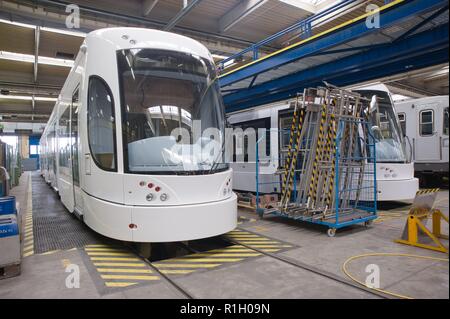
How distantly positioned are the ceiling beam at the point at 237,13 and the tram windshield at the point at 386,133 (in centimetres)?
341

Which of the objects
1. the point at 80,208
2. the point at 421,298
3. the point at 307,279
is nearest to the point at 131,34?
the point at 80,208

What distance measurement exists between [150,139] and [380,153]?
5839 mm

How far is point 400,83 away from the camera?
12.9 metres

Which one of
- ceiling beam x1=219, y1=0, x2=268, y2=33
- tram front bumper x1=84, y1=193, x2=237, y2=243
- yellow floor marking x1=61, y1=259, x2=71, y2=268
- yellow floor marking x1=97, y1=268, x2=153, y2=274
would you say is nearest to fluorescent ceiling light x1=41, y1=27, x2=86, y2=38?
ceiling beam x1=219, y1=0, x2=268, y2=33

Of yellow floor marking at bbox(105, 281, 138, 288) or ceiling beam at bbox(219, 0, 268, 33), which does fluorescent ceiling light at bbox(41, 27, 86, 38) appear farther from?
yellow floor marking at bbox(105, 281, 138, 288)

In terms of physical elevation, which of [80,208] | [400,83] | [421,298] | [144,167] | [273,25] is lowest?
[421,298]

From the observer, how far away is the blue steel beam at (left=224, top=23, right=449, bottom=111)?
4.91 m

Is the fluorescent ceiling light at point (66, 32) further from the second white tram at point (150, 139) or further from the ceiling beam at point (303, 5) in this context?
the ceiling beam at point (303, 5)

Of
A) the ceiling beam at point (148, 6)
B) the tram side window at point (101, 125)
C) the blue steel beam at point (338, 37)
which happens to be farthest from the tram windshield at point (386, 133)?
the tram side window at point (101, 125)

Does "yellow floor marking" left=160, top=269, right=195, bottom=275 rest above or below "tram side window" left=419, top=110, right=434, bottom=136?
below

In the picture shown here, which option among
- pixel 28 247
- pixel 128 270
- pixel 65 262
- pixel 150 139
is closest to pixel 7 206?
pixel 28 247

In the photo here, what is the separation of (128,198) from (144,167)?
1.40 ft

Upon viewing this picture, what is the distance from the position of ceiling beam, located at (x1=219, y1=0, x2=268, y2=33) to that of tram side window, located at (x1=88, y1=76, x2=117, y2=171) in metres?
5.29
